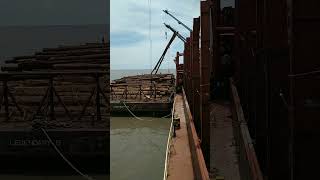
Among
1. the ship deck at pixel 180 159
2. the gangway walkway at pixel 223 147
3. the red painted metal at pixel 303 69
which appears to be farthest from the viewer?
the ship deck at pixel 180 159

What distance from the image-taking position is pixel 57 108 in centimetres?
1401

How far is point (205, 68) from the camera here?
8531 millimetres

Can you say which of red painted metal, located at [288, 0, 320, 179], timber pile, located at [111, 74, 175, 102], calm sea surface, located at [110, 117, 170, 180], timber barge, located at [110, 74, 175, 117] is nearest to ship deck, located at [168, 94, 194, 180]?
calm sea surface, located at [110, 117, 170, 180]

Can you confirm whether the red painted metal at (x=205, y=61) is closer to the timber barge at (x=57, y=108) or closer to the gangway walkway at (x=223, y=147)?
the gangway walkway at (x=223, y=147)

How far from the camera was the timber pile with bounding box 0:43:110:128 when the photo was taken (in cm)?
1376

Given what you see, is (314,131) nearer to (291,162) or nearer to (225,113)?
(291,162)

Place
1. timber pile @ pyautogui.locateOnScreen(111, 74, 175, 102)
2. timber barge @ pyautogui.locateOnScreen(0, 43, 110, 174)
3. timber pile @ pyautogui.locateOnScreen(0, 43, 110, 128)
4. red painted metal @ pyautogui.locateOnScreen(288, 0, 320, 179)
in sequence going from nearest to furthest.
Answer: red painted metal @ pyautogui.locateOnScreen(288, 0, 320, 179) < timber barge @ pyautogui.locateOnScreen(0, 43, 110, 174) < timber pile @ pyautogui.locateOnScreen(0, 43, 110, 128) < timber pile @ pyautogui.locateOnScreen(111, 74, 175, 102)

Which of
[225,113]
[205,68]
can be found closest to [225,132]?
[225,113]

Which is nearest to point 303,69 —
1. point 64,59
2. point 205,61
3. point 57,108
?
point 205,61

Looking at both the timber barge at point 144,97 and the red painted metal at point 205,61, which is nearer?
the red painted metal at point 205,61

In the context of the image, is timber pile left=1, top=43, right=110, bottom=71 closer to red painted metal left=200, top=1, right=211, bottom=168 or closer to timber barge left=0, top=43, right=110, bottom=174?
timber barge left=0, top=43, right=110, bottom=174

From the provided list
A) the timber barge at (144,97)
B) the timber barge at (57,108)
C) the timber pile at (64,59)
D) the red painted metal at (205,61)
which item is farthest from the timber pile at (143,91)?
the red painted metal at (205,61)

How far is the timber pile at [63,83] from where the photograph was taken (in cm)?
1376

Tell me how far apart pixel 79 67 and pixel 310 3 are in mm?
11016
